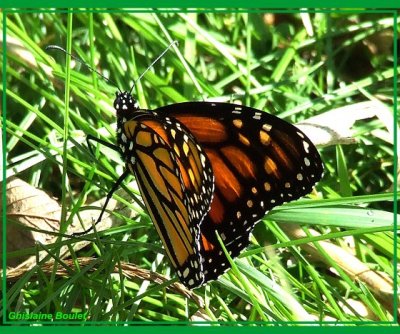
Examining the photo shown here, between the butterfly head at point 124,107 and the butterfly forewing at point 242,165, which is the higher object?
the butterfly head at point 124,107

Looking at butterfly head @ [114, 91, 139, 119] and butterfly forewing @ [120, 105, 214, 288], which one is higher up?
butterfly head @ [114, 91, 139, 119]

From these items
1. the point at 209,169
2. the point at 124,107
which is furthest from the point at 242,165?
the point at 124,107

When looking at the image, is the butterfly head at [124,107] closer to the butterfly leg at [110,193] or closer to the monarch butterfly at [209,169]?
the monarch butterfly at [209,169]

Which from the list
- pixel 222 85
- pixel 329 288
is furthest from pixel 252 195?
pixel 222 85

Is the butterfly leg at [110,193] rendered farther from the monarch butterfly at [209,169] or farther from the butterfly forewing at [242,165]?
the butterfly forewing at [242,165]

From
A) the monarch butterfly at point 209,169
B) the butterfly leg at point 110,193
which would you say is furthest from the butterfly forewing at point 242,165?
the butterfly leg at point 110,193

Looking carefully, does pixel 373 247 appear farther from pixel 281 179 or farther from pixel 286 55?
pixel 286 55

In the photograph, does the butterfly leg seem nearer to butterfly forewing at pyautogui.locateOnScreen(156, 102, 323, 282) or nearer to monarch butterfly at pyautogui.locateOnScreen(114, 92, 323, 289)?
monarch butterfly at pyautogui.locateOnScreen(114, 92, 323, 289)

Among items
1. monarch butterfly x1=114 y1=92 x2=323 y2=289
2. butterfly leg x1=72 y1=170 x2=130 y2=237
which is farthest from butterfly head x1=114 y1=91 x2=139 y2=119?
butterfly leg x1=72 y1=170 x2=130 y2=237
